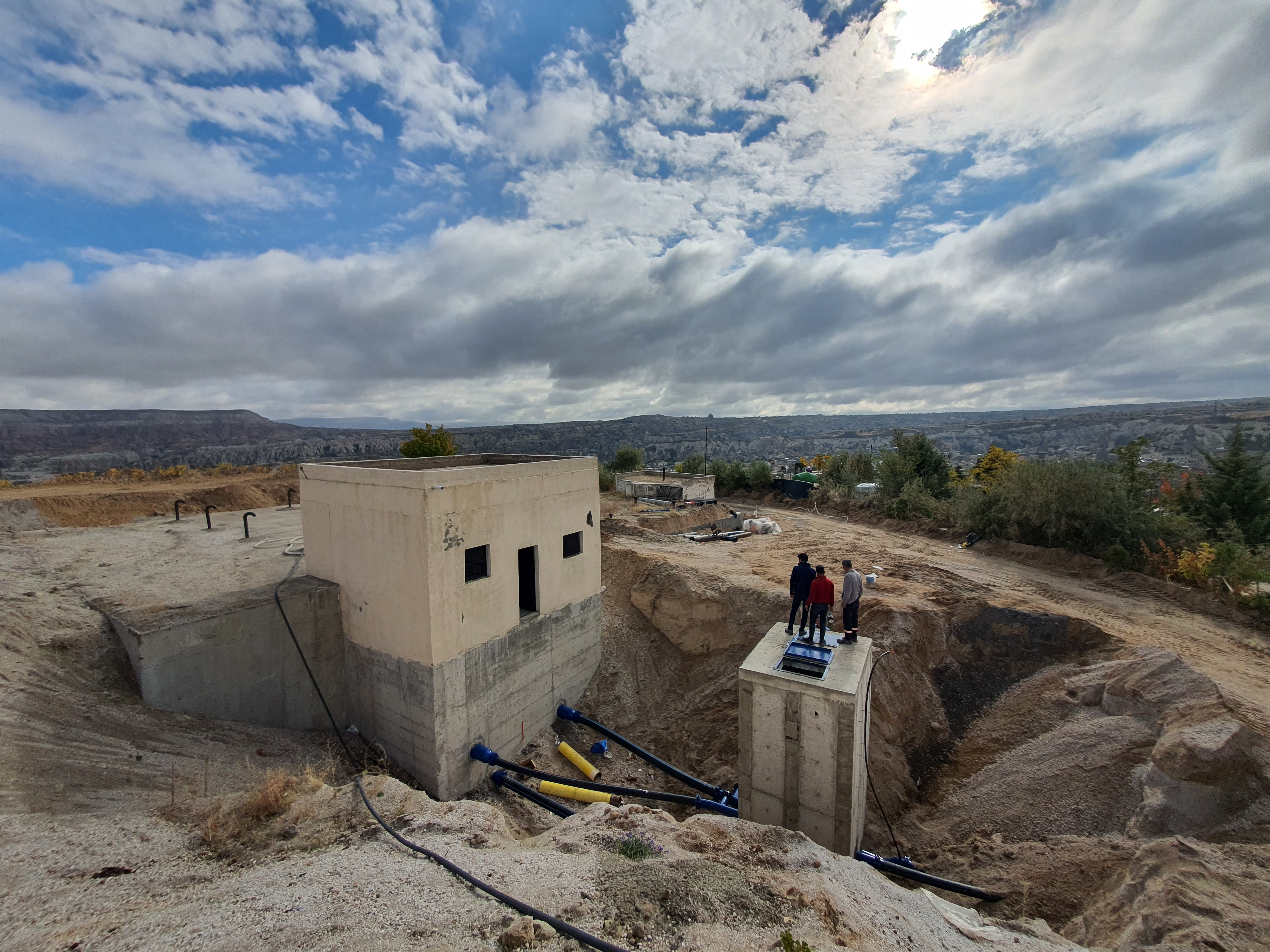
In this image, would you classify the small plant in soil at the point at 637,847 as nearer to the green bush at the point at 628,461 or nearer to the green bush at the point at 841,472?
the green bush at the point at 841,472

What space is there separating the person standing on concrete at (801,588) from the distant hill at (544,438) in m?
20.0

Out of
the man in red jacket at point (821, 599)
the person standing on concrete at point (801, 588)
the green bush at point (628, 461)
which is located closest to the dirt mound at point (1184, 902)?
the man in red jacket at point (821, 599)

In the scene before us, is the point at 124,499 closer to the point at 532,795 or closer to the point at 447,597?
the point at 447,597

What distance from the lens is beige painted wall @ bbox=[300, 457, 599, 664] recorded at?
414 inches

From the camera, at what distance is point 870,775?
10.9 metres

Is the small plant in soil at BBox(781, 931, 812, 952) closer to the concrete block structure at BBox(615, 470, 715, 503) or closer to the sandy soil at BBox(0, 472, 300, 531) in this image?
the sandy soil at BBox(0, 472, 300, 531)

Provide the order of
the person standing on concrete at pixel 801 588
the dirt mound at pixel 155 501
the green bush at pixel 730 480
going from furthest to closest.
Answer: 1. the green bush at pixel 730 480
2. the dirt mound at pixel 155 501
3. the person standing on concrete at pixel 801 588

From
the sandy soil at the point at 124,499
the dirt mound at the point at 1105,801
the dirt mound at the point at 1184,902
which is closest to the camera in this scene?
the dirt mound at the point at 1184,902

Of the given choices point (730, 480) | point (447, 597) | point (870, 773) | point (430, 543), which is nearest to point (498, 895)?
point (447, 597)

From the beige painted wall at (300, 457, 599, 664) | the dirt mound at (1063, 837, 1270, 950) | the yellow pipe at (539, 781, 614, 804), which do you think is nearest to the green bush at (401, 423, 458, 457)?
the beige painted wall at (300, 457, 599, 664)

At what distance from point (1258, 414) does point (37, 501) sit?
157178mm

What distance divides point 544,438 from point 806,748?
124 metres

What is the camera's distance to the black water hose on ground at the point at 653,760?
10.6m

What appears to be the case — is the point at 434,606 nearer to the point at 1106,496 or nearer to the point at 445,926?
the point at 445,926
